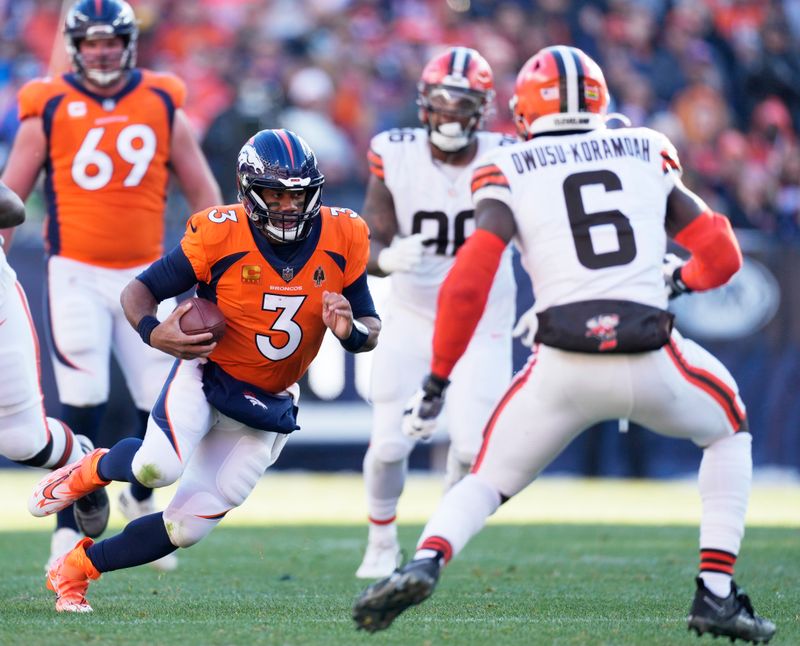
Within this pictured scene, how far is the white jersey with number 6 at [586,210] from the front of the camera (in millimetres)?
4285

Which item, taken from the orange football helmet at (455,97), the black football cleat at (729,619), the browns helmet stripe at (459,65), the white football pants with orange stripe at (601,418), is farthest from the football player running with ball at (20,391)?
the black football cleat at (729,619)

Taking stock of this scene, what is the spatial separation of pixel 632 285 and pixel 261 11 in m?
10.7

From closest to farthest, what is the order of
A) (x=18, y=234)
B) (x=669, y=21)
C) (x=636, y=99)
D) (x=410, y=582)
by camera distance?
(x=410, y=582) < (x=18, y=234) < (x=636, y=99) < (x=669, y=21)

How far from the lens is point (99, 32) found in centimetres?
636

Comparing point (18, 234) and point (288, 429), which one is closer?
point (288, 429)

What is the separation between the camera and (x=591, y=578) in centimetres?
611

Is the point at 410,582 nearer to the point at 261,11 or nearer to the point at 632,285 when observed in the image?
the point at 632,285

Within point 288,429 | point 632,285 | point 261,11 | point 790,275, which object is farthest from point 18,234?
point 632,285

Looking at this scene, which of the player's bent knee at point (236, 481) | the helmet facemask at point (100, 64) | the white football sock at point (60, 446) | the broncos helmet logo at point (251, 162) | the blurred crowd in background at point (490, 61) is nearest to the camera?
the broncos helmet logo at point (251, 162)

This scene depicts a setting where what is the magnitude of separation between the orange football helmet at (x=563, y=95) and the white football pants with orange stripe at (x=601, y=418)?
2.40 ft

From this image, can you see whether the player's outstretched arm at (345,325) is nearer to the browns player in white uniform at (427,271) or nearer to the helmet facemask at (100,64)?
the browns player in white uniform at (427,271)

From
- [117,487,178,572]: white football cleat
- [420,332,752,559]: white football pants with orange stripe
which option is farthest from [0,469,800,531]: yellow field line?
[420,332,752,559]: white football pants with orange stripe

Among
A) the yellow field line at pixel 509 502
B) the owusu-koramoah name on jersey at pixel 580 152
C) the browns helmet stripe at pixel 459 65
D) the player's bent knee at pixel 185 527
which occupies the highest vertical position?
the browns helmet stripe at pixel 459 65

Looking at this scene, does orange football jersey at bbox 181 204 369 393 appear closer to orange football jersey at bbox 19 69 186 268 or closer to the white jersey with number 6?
the white jersey with number 6
